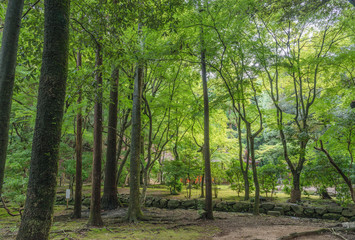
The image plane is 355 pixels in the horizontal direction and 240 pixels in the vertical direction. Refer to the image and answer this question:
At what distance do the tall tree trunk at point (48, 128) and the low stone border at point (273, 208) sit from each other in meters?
7.90

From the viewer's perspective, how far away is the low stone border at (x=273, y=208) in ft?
26.8

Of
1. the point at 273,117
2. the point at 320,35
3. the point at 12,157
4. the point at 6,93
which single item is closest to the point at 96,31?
the point at 6,93

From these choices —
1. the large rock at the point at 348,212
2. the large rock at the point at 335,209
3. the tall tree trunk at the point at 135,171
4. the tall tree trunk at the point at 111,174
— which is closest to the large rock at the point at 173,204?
the tall tree trunk at the point at 111,174

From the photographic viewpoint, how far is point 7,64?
2646 mm

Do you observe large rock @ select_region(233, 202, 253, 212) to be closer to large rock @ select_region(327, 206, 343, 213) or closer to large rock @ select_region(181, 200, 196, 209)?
large rock @ select_region(181, 200, 196, 209)

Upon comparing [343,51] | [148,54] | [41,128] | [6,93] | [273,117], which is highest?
[343,51]

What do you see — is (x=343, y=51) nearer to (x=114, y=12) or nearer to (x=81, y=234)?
(x=114, y=12)

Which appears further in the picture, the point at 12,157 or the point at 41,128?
the point at 12,157

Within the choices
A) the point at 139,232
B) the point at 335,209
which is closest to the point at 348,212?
the point at 335,209

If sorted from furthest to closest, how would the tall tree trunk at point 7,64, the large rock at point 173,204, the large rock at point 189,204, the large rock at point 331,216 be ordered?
the large rock at point 173,204 → the large rock at point 189,204 → the large rock at point 331,216 → the tall tree trunk at point 7,64

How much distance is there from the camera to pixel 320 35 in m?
10.5

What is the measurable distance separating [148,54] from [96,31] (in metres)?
2.93

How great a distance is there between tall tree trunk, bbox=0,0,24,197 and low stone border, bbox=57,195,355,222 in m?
8.18

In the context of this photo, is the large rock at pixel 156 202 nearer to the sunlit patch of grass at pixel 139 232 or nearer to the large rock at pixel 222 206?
the large rock at pixel 222 206
